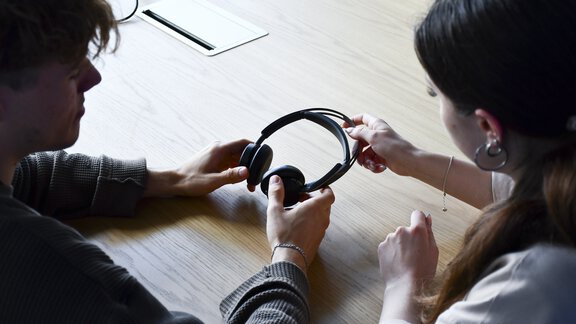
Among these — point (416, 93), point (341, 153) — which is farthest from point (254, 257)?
point (416, 93)

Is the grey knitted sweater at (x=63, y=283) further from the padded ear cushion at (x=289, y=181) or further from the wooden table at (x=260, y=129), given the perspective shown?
the padded ear cushion at (x=289, y=181)

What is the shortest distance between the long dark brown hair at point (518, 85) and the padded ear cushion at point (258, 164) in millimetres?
362

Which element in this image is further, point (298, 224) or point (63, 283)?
point (298, 224)

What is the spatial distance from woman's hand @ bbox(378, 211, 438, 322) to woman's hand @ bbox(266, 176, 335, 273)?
0.10 meters

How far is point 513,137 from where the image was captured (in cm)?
86

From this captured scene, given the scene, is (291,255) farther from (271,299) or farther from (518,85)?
(518,85)

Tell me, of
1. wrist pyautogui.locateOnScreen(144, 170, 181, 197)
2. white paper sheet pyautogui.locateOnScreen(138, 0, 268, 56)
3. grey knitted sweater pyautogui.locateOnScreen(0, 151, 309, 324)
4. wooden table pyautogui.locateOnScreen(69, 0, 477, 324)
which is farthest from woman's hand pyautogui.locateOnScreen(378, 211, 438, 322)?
white paper sheet pyautogui.locateOnScreen(138, 0, 268, 56)

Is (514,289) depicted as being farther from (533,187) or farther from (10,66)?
(10,66)

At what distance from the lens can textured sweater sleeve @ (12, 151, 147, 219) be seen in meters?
1.14

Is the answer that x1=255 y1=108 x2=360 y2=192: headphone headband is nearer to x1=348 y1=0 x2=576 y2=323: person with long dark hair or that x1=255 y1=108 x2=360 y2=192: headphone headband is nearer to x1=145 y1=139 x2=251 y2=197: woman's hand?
x1=145 y1=139 x2=251 y2=197: woman's hand

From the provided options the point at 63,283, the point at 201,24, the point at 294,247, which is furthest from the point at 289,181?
the point at 201,24

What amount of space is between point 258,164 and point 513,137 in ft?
1.45

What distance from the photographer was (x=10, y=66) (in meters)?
0.86

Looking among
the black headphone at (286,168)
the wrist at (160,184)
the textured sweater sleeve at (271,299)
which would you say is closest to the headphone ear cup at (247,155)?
the black headphone at (286,168)
